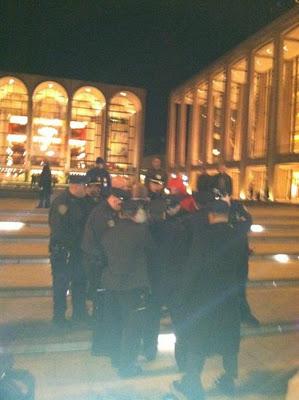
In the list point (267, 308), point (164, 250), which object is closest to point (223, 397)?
point (164, 250)

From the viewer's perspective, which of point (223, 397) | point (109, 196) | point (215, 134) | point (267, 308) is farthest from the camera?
point (215, 134)

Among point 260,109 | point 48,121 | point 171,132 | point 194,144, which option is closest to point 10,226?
point 260,109

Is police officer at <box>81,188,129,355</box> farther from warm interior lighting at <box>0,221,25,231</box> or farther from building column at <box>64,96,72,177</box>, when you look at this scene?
building column at <box>64,96,72,177</box>

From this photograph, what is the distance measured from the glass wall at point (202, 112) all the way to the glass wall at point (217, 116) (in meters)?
0.97

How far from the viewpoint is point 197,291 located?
14.7ft

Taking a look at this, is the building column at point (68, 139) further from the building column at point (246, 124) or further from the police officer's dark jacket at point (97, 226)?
the police officer's dark jacket at point (97, 226)

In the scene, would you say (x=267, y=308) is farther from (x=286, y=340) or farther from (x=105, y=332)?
(x=105, y=332)

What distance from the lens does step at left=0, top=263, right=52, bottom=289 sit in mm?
8138

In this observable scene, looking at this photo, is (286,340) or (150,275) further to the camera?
(286,340)

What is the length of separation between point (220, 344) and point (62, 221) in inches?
103

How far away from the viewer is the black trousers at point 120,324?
4848 mm

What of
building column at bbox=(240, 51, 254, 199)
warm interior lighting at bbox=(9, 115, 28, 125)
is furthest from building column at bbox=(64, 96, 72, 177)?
building column at bbox=(240, 51, 254, 199)

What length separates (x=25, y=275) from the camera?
8.66 m

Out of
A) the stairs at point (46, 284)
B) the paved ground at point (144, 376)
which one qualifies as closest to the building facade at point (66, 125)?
the stairs at point (46, 284)
